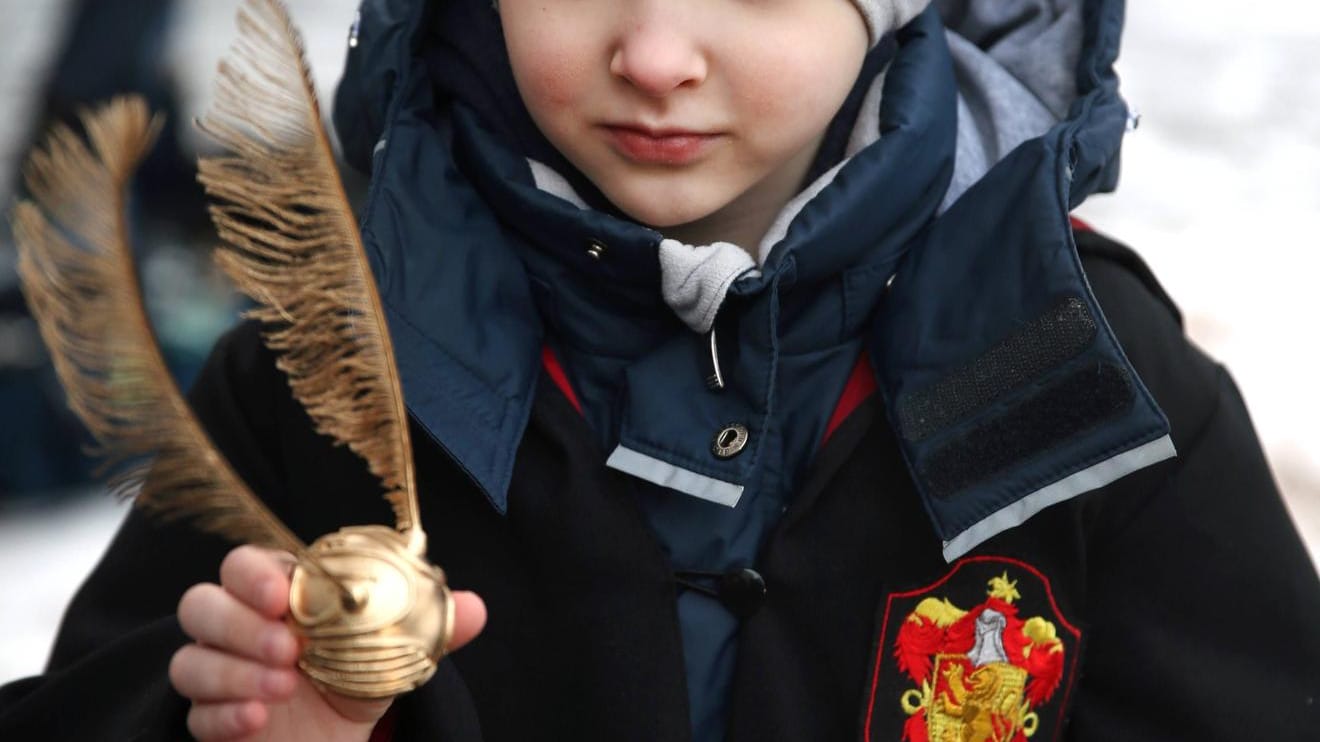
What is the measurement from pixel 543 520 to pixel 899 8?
0.50m

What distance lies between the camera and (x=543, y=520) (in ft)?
3.93

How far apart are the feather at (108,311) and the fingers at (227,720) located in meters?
0.10

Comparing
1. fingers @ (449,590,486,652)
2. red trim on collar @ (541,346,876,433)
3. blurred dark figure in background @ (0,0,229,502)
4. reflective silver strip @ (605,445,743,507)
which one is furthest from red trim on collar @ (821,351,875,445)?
→ blurred dark figure in background @ (0,0,229,502)

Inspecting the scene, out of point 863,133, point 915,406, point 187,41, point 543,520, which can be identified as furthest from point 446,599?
point 187,41

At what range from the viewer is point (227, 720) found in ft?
2.89

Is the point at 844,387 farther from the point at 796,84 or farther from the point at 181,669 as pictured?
the point at 181,669

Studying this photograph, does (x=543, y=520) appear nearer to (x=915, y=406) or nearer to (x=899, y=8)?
(x=915, y=406)

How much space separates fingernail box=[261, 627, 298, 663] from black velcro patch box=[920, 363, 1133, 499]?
0.52 meters

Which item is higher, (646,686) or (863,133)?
(863,133)

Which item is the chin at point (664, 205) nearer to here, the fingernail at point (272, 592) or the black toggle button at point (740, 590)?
the black toggle button at point (740, 590)

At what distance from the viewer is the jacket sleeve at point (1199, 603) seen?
1.19 m

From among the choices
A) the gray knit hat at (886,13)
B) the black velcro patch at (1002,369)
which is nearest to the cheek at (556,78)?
the gray knit hat at (886,13)

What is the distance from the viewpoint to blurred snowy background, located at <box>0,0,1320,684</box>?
2512 millimetres

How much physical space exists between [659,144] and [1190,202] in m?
2.71
